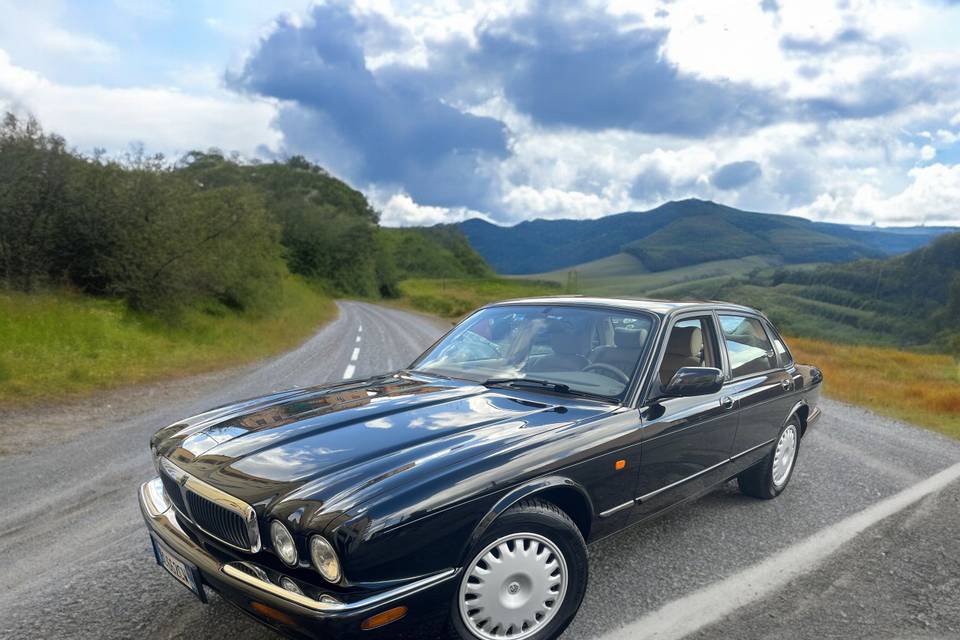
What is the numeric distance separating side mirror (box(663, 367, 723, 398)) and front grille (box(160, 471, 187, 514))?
2464 millimetres

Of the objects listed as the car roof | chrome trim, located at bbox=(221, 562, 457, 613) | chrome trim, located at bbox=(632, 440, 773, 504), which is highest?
the car roof

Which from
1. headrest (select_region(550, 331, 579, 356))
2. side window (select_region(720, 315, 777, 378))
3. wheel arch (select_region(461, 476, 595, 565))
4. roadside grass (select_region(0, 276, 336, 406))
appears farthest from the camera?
roadside grass (select_region(0, 276, 336, 406))

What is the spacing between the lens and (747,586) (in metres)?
3.38

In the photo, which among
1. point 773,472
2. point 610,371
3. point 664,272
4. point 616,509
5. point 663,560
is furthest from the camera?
point 664,272

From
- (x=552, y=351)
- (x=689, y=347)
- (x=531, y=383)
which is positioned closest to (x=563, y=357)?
(x=552, y=351)

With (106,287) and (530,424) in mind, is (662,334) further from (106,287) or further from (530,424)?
(106,287)

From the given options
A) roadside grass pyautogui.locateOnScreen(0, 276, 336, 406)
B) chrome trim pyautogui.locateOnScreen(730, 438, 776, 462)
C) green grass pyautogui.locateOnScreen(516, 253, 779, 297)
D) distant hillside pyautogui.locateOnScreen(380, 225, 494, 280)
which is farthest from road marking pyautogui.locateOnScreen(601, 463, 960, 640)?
distant hillside pyautogui.locateOnScreen(380, 225, 494, 280)

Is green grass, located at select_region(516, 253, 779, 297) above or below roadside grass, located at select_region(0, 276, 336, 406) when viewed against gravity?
below

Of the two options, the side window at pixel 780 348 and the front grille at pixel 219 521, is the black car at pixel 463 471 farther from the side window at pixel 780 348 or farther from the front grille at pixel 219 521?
the side window at pixel 780 348

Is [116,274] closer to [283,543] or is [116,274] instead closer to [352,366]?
[352,366]

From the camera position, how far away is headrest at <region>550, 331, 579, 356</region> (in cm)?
373

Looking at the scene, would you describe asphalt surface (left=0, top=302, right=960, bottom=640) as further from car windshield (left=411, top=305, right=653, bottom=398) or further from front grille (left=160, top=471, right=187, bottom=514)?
car windshield (left=411, top=305, right=653, bottom=398)

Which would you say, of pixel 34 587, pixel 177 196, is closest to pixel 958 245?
pixel 177 196

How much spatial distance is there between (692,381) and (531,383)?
0.87 meters
